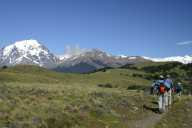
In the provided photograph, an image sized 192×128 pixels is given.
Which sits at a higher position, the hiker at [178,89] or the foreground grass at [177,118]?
the hiker at [178,89]

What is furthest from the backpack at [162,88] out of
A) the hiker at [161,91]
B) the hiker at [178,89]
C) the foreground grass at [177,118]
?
the hiker at [178,89]

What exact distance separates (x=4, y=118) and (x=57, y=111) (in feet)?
14.2

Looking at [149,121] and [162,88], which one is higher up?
[162,88]

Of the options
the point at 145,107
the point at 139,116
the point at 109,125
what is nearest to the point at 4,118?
the point at 109,125

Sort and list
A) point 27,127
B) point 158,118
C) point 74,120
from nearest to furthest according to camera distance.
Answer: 1. point 27,127
2. point 74,120
3. point 158,118

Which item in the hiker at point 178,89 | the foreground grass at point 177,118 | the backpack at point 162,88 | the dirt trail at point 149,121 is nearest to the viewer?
the dirt trail at point 149,121

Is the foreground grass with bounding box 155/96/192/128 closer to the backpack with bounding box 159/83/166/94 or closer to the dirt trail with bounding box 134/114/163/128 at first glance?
the dirt trail with bounding box 134/114/163/128

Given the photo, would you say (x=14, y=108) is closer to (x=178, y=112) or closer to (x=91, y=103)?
(x=91, y=103)

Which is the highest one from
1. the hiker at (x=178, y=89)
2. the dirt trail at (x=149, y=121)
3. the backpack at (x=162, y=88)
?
the backpack at (x=162, y=88)

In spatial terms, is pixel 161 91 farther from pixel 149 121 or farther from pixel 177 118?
pixel 149 121

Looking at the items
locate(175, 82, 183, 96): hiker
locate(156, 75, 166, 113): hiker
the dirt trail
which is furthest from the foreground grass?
locate(175, 82, 183, 96): hiker

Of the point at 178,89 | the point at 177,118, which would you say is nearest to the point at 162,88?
the point at 177,118

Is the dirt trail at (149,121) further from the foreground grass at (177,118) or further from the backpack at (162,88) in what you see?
the backpack at (162,88)

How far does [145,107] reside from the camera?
34969 mm
